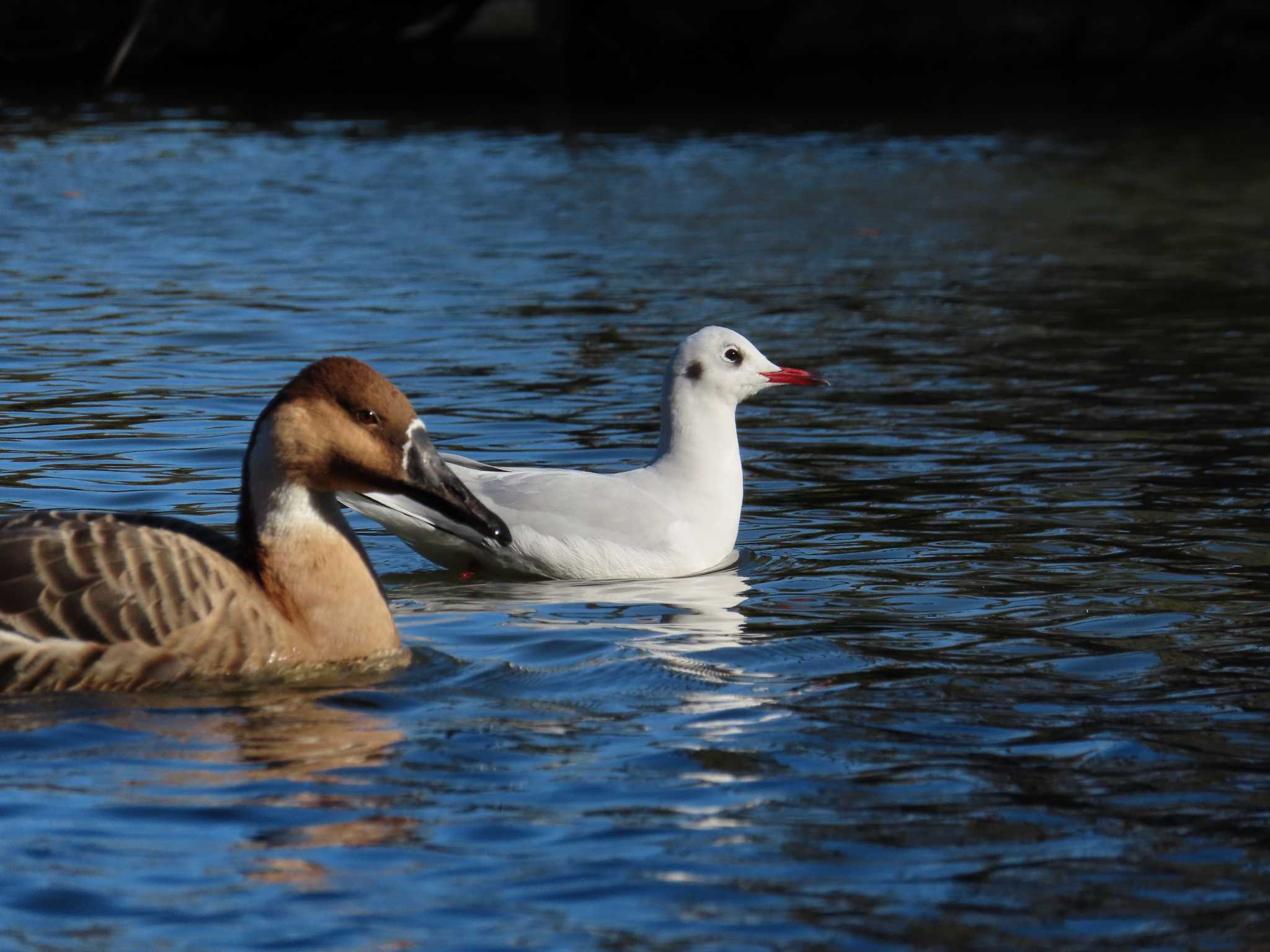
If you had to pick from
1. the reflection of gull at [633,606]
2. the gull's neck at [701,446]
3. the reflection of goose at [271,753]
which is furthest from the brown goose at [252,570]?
the gull's neck at [701,446]

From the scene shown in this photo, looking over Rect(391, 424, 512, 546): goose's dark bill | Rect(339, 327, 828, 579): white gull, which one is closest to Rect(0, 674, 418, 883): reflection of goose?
Rect(391, 424, 512, 546): goose's dark bill

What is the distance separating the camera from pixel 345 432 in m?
6.73

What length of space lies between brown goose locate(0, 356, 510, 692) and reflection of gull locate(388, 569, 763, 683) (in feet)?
2.92

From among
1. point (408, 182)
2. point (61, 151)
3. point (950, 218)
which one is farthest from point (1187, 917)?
point (61, 151)

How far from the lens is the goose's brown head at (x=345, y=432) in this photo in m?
6.70

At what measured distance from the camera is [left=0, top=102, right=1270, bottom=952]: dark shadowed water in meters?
4.91

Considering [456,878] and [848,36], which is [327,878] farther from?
[848,36]

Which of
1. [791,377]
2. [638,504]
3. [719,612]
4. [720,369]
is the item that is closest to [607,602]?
[719,612]

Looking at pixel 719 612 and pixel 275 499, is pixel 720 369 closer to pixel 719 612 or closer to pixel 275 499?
pixel 719 612

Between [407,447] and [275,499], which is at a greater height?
[407,447]

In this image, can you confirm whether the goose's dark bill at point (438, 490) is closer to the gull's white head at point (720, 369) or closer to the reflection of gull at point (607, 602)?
the reflection of gull at point (607, 602)

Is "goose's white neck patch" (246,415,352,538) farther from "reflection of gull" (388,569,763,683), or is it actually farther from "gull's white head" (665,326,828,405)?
"gull's white head" (665,326,828,405)

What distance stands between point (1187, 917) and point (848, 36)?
37.6 metres

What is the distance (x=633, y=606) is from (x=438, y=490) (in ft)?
4.61
